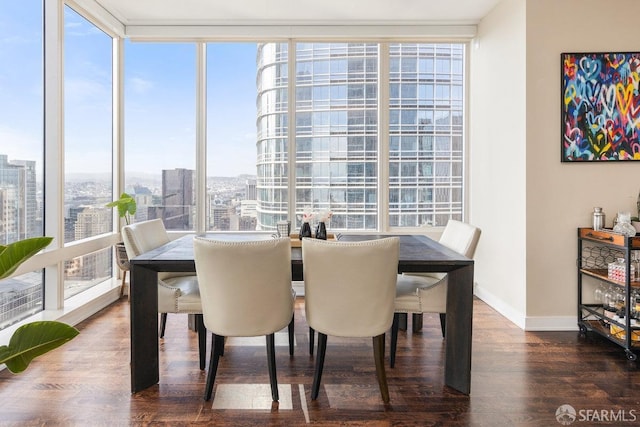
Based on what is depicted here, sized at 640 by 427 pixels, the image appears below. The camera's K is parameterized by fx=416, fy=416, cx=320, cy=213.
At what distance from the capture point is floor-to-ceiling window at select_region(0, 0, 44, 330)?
296 centimetres

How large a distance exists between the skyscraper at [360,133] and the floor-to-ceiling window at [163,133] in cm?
81

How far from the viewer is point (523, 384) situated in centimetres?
250

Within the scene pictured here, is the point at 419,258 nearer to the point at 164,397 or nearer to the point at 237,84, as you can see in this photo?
the point at 164,397

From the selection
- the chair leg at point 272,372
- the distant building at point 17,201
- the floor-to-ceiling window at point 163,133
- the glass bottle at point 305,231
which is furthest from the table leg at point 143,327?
the floor-to-ceiling window at point 163,133

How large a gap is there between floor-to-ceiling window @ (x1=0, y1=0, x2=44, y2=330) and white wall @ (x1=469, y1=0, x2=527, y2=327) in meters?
3.97

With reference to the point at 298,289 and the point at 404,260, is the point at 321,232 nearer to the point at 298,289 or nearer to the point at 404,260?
the point at 404,260

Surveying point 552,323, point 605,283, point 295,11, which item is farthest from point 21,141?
point 605,283

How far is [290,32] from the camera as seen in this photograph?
4523mm

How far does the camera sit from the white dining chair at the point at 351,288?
2.20 m

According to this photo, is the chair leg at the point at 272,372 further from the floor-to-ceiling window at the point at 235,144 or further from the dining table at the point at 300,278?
the floor-to-ceiling window at the point at 235,144

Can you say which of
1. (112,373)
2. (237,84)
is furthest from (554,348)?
(237,84)

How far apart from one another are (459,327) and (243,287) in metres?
1.28

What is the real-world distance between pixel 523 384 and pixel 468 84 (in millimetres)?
3353

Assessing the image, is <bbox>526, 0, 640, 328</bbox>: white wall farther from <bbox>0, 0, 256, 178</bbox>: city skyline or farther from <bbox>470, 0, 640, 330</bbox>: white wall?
<bbox>0, 0, 256, 178</bbox>: city skyline
